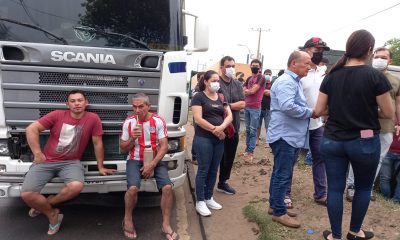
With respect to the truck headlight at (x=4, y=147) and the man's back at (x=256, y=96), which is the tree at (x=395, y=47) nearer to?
the man's back at (x=256, y=96)

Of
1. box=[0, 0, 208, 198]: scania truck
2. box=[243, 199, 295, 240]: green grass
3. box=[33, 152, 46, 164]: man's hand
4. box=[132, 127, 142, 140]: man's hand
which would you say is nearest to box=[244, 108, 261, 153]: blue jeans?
box=[243, 199, 295, 240]: green grass

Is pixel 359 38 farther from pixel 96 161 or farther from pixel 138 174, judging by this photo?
pixel 96 161

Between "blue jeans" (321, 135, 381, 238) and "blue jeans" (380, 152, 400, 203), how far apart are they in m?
1.80

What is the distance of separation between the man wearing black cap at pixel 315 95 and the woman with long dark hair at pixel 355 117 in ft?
3.15

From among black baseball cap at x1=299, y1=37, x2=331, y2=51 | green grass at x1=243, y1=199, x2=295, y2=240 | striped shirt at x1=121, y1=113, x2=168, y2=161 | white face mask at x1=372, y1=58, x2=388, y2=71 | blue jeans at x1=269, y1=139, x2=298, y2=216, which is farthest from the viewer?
white face mask at x1=372, y1=58, x2=388, y2=71

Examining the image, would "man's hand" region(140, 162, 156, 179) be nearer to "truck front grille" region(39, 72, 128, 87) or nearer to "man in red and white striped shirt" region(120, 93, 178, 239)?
"man in red and white striped shirt" region(120, 93, 178, 239)

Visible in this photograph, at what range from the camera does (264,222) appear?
13.0 ft

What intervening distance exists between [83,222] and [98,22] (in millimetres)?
2297

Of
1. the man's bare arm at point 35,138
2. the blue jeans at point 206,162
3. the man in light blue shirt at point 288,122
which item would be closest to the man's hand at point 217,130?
the blue jeans at point 206,162

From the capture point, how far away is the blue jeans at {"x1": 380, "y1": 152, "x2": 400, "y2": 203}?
479cm

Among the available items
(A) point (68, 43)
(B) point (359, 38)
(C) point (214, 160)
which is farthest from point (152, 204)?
(B) point (359, 38)

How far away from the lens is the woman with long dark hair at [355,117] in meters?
3.00

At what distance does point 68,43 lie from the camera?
368cm

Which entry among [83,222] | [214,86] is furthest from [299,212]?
[83,222]
